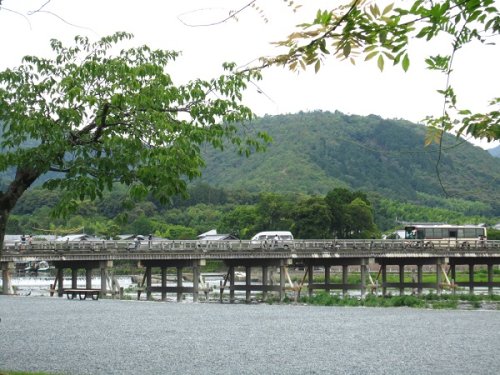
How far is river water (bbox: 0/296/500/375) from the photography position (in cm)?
1453

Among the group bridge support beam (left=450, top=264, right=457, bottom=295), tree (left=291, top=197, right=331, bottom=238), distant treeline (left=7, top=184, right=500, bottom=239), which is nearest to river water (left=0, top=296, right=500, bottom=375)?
bridge support beam (left=450, top=264, right=457, bottom=295)

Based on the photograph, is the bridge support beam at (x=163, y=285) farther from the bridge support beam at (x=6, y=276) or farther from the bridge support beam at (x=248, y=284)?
the bridge support beam at (x=6, y=276)

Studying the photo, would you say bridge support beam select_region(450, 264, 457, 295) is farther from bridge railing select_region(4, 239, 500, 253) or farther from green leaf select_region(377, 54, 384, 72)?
green leaf select_region(377, 54, 384, 72)

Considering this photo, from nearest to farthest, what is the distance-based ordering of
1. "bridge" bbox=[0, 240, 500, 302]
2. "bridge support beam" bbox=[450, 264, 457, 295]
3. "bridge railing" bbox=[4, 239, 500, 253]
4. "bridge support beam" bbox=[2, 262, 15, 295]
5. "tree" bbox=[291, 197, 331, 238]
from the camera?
1. "bridge support beam" bbox=[2, 262, 15, 295]
2. "bridge" bbox=[0, 240, 500, 302]
3. "bridge railing" bbox=[4, 239, 500, 253]
4. "bridge support beam" bbox=[450, 264, 457, 295]
5. "tree" bbox=[291, 197, 331, 238]

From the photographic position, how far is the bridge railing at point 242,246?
1714 inches

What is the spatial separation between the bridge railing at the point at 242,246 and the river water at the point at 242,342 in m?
13.5

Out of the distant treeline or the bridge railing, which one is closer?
the bridge railing

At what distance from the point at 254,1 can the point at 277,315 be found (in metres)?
26.6

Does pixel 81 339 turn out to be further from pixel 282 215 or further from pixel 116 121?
pixel 282 215

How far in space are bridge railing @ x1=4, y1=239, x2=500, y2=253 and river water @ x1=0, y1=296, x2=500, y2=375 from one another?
44.2 ft

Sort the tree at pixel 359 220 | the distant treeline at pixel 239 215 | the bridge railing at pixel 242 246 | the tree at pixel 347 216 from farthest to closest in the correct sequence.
Result: the tree at pixel 359 220 < the distant treeline at pixel 239 215 < the tree at pixel 347 216 < the bridge railing at pixel 242 246

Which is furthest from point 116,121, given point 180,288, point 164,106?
point 180,288

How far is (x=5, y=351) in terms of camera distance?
643 inches

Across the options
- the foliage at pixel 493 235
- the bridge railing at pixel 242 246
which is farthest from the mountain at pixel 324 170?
the bridge railing at pixel 242 246
